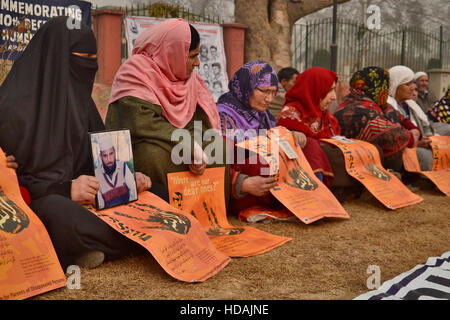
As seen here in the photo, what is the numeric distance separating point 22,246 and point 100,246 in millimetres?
490

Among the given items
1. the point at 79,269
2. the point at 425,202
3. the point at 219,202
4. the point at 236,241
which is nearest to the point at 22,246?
the point at 79,269

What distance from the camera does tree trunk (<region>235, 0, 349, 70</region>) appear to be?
450 inches

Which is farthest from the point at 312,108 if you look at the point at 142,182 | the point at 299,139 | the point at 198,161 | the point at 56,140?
the point at 56,140

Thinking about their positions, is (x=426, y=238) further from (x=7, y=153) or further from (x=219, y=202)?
(x=7, y=153)

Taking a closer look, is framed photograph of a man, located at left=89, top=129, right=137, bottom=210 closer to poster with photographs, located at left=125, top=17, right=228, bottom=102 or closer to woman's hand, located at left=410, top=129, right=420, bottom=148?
woman's hand, located at left=410, top=129, right=420, bottom=148

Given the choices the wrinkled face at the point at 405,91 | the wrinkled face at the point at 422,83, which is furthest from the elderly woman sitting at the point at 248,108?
the wrinkled face at the point at 422,83

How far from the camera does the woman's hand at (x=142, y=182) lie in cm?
305

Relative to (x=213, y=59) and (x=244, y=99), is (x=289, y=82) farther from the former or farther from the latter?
(x=244, y=99)

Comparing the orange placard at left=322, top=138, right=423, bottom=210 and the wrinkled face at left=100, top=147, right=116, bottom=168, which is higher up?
the wrinkled face at left=100, top=147, right=116, bottom=168

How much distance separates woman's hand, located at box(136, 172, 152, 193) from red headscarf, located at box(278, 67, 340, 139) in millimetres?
1797

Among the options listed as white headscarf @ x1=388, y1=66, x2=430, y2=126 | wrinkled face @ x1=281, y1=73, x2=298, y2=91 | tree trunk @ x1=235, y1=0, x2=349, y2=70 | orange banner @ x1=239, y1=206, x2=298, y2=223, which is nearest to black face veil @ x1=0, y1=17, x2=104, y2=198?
orange banner @ x1=239, y1=206, x2=298, y2=223

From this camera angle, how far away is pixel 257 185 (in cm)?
380

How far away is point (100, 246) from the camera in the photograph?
105 inches

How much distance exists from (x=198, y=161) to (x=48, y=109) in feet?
3.35
